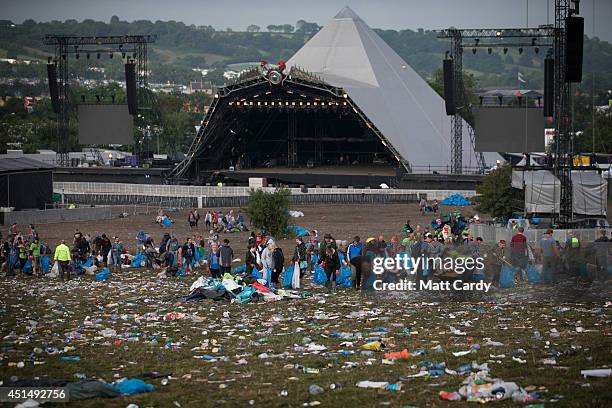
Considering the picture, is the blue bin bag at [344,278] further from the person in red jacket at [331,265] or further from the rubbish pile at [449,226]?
the rubbish pile at [449,226]

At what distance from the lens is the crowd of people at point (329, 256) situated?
82.9 feet

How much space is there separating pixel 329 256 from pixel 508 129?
4404 cm

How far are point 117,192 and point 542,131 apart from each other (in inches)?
939

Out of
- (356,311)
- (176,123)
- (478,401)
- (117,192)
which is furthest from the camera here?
(176,123)

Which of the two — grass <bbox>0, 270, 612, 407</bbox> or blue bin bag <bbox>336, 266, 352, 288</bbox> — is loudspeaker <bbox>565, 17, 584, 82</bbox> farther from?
grass <bbox>0, 270, 612, 407</bbox>

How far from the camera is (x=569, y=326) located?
20.9 meters

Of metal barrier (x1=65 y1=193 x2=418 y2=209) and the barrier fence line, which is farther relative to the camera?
the barrier fence line

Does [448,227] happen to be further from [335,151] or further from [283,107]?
[335,151]

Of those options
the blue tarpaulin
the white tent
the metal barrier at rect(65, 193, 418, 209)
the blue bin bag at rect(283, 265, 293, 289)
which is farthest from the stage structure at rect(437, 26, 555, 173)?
the blue bin bag at rect(283, 265, 293, 289)

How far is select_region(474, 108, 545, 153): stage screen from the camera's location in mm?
69562

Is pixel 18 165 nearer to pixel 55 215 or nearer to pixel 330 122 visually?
pixel 55 215

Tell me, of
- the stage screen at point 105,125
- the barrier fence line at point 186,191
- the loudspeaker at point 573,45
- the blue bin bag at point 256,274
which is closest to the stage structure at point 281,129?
the barrier fence line at point 186,191

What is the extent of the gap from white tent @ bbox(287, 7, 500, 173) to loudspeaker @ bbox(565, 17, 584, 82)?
32.0 m

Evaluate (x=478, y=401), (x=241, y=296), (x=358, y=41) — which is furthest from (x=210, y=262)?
(x=358, y=41)
